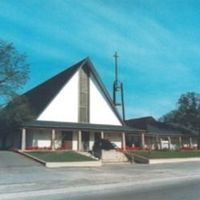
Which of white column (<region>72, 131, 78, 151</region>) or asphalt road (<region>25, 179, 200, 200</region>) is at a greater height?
white column (<region>72, 131, 78, 151</region>)

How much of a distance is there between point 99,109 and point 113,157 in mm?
8771

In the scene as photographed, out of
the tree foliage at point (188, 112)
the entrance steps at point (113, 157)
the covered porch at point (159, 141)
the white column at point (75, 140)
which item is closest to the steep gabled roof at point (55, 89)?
the white column at point (75, 140)

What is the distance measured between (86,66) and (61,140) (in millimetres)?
8897

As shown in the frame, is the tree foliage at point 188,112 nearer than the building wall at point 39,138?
No

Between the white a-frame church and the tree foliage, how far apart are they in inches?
703

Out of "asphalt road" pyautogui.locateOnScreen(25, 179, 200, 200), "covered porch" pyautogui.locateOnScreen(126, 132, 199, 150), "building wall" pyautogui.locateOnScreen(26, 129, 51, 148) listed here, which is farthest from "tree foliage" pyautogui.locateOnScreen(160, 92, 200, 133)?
"asphalt road" pyautogui.locateOnScreen(25, 179, 200, 200)

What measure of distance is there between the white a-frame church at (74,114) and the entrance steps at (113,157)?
418 cm

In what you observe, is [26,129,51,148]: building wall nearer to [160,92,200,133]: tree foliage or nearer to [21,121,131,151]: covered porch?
[21,121,131,151]: covered porch

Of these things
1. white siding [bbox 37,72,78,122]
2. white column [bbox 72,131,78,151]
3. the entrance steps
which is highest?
white siding [bbox 37,72,78,122]

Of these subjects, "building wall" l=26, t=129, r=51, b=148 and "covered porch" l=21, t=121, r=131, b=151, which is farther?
"building wall" l=26, t=129, r=51, b=148

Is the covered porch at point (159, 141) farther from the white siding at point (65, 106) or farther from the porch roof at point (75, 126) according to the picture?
the white siding at point (65, 106)

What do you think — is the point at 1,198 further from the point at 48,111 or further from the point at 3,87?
the point at 48,111

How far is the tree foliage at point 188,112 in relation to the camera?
191ft

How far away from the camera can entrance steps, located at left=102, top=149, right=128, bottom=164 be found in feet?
114
